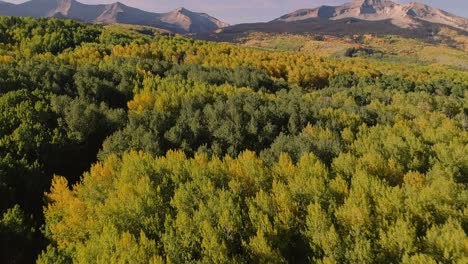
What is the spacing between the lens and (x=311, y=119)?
7344 centimetres

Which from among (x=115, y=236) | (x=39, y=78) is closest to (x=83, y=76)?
(x=39, y=78)

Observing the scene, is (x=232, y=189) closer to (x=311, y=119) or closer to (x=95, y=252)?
(x=95, y=252)

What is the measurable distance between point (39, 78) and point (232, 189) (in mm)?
62884

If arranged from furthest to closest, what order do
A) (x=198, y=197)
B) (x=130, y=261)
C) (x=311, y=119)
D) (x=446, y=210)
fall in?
(x=311, y=119) → (x=198, y=197) → (x=446, y=210) → (x=130, y=261)

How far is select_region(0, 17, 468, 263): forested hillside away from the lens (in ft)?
93.9

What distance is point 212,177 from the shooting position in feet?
130

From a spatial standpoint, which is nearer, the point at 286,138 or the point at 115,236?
the point at 115,236

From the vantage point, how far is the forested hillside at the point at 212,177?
93.9 feet

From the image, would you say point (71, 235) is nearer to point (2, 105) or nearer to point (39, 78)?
point (2, 105)

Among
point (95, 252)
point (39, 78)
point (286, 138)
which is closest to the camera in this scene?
point (95, 252)

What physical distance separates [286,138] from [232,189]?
2503 cm

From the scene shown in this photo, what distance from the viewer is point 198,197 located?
34.8 metres

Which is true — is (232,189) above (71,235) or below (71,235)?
above

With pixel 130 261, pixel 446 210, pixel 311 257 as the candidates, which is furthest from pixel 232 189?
pixel 446 210
